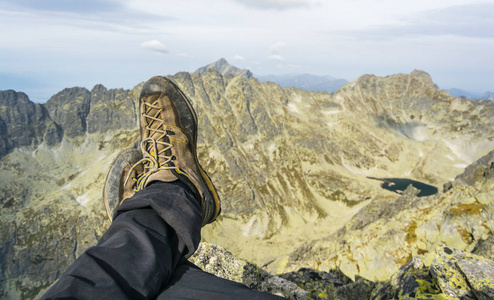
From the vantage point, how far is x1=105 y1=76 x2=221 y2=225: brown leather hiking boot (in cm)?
587

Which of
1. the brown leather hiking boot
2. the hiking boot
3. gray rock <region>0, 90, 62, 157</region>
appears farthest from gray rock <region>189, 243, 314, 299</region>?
gray rock <region>0, 90, 62, 157</region>

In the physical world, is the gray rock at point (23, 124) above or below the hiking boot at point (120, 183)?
below

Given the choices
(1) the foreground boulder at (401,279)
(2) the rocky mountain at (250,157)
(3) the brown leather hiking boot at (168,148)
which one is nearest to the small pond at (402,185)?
(2) the rocky mountain at (250,157)

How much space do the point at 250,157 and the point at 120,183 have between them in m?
100

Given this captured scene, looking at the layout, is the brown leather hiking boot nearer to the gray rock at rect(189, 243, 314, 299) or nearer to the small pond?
the gray rock at rect(189, 243, 314, 299)

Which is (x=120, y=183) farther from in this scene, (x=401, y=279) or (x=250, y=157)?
(x=250, y=157)

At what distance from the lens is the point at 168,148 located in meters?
7.04

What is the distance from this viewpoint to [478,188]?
12117 millimetres

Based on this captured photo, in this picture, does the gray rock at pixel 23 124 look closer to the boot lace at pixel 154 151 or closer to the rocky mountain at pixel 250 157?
the rocky mountain at pixel 250 157

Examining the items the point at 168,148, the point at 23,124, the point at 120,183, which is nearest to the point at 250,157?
the point at 168,148

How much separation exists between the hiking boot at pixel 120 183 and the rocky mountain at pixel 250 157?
55.7m

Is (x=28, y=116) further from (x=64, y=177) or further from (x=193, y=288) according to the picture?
(x=193, y=288)

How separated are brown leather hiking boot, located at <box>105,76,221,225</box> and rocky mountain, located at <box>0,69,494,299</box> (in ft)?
179

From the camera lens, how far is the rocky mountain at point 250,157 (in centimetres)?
8012
